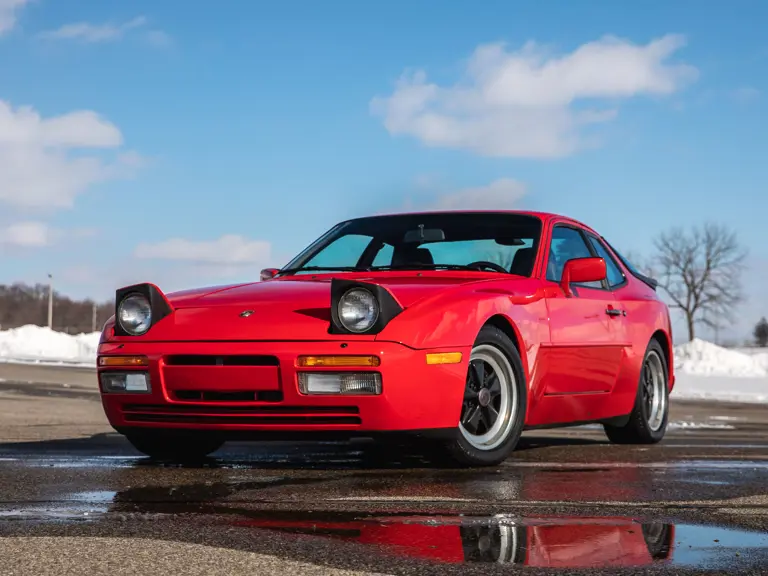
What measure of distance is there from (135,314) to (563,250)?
8.81ft

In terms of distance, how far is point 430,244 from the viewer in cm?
675

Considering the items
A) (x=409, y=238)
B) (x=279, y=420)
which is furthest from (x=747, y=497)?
(x=409, y=238)

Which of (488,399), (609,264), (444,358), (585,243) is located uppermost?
(585,243)

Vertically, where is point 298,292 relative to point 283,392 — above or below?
above

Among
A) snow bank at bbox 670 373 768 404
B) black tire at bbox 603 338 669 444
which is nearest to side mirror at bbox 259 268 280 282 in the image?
black tire at bbox 603 338 669 444

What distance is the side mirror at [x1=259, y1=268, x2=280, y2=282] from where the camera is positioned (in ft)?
22.5

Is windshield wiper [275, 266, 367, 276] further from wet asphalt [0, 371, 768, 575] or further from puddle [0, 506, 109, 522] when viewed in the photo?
puddle [0, 506, 109, 522]

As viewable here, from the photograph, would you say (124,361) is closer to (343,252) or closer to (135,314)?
(135,314)

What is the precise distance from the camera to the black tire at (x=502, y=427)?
217 inches

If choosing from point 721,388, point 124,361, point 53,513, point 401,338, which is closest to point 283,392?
point 401,338


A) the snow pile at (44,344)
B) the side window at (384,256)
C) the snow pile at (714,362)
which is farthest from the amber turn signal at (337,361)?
the snow pile at (44,344)

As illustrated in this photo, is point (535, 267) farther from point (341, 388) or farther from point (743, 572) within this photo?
point (743, 572)

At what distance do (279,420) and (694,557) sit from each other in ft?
8.19

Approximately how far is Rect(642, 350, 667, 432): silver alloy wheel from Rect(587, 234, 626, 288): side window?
0.58 m
